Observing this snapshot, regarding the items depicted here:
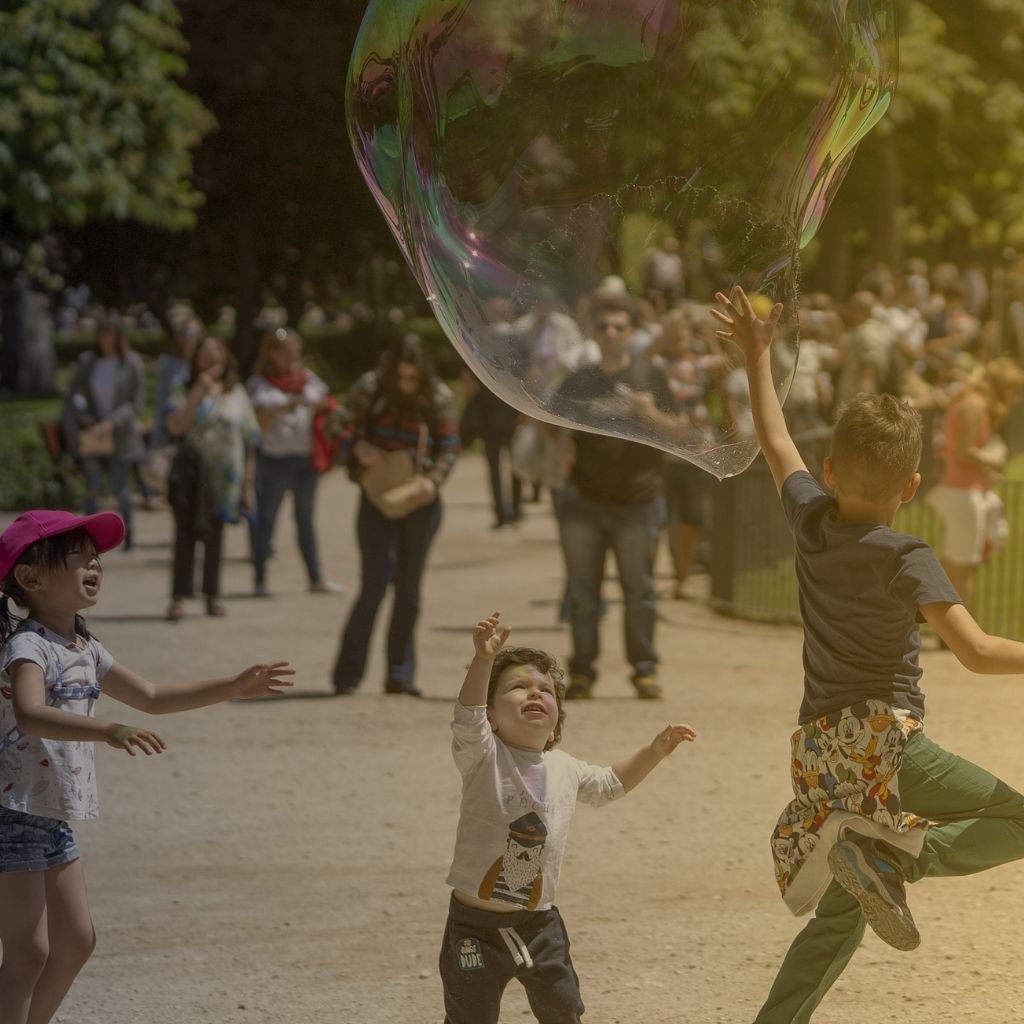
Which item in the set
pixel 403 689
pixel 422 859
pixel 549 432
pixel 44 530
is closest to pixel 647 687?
pixel 403 689

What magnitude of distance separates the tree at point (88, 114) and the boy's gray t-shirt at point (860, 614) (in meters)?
14.6

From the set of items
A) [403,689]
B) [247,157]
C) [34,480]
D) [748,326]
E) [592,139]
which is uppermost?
[247,157]

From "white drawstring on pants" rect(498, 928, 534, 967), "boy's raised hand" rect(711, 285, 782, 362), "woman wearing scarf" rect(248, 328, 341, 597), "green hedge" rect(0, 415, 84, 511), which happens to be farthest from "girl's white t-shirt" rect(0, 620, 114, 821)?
"green hedge" rect(0, 415, 84, 511)

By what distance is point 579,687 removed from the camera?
9203mm

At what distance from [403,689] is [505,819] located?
528 centimetres

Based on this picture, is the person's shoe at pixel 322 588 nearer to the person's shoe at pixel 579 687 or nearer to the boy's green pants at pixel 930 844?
the person's shoe at pixel 579 687

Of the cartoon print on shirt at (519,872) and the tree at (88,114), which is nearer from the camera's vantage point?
the cartoon print on shirt at (519,872)

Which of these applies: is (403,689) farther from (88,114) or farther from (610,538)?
→ (88,114)

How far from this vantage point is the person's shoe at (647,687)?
362 inches

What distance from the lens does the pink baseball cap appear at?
165 inches

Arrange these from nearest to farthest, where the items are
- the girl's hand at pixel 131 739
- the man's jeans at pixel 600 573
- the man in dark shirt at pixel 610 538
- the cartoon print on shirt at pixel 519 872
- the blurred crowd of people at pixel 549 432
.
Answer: the girl's hand at pixel 131 739 → the cartoon print on shirt at pixel 519 872 → the blurred crowd of people at pixel 549 432 → the man in dark shirt at pixel 610 538 → the man's jeans at pixel 600 573

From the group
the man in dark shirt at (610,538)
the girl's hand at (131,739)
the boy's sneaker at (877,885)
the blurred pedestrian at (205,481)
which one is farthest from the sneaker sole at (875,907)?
the blurred pedestrian at (205,481)

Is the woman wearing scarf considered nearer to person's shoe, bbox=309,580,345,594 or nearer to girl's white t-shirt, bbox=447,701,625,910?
person's shoe, bbox=309,580,345,594

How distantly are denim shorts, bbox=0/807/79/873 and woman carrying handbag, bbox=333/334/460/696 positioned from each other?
5229 mm
